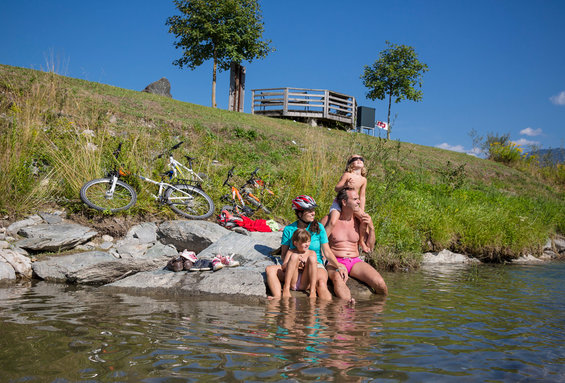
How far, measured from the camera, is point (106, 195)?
8.18 m

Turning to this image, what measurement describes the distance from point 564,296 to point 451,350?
3.72 m

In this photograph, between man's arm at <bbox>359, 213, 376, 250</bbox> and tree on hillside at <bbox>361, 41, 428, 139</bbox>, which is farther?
tree on hillside at <bbox>361, 41, 428, 139</bbox>

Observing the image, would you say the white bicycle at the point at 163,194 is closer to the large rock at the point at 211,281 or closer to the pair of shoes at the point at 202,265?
the large rock at the point at 211,281

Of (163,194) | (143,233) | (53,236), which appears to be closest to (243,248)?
(143,233)

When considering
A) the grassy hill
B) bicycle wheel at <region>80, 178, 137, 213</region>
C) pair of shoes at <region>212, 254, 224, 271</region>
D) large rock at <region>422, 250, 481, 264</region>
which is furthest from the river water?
large rock at <region>422, 250, 481, 264</region>

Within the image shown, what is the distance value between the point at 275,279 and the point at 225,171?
6188 mm

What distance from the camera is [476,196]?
1429 centimetres

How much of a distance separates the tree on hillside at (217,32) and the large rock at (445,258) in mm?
19087

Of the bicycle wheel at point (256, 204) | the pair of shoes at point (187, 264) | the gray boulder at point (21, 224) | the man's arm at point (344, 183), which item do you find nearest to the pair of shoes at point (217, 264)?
Result: the pair of shoes at point (187, 264)

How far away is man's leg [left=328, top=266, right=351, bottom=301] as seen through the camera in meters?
5.57

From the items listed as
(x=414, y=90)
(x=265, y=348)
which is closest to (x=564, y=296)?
(x=265, y=348)

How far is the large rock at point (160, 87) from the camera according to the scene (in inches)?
1282

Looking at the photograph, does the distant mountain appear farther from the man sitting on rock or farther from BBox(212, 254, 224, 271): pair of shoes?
BBox(212, 254, 224, 271): pair of shoes

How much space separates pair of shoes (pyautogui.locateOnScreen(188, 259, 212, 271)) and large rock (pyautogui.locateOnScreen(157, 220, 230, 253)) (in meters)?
1.35
